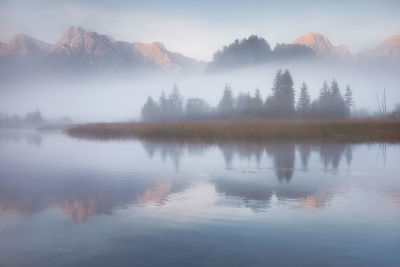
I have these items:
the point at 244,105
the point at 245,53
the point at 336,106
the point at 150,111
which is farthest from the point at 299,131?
the point at 245,53

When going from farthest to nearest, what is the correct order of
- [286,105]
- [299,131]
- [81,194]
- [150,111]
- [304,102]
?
[150,111] → [304,102] → [286,105] → [299,131] → [81,194]

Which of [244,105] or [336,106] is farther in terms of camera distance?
[244,105]

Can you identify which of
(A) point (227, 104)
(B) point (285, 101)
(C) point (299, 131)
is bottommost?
(C) point (299, 131)

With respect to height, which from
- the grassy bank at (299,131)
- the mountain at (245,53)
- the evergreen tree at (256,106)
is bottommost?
the grassy bank at (299,131)

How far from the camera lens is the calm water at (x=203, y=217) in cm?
499

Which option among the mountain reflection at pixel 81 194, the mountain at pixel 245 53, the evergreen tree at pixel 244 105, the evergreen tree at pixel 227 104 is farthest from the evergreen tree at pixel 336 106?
the mountain at pixel 245 53

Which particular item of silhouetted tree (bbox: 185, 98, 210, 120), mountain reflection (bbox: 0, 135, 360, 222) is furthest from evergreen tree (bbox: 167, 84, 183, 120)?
mountain reflection (bbox: 0, 135, 360, 222)

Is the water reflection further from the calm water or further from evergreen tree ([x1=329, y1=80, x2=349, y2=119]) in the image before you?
evergreen tree ([x1=329, y1=80, x2=349, y2=119])

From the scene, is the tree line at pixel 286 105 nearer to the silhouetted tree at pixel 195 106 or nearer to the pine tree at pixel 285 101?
the pine tree at pixel 285 101

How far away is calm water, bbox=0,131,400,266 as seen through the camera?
4.99 metres

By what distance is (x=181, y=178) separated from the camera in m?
11.9

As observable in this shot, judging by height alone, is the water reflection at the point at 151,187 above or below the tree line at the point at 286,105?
below

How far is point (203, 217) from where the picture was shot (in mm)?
6996

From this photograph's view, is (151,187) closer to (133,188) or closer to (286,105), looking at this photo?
(133,188)
